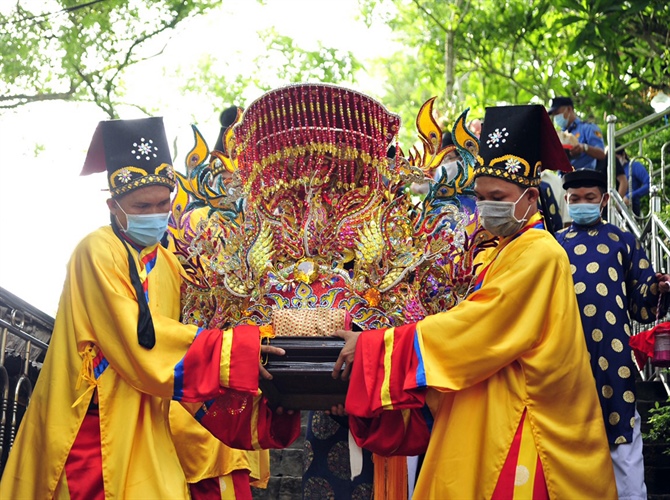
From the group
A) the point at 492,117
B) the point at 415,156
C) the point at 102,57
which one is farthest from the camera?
the point at 102,57

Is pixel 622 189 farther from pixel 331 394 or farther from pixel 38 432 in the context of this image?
pixel 38 432

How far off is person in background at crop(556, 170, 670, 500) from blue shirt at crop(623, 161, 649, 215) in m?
4.41

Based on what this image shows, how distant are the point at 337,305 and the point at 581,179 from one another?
2173 millimetres

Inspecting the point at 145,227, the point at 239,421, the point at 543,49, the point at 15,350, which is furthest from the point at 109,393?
the point at 543,49

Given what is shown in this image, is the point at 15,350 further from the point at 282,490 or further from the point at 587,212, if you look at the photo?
the point at 587,212

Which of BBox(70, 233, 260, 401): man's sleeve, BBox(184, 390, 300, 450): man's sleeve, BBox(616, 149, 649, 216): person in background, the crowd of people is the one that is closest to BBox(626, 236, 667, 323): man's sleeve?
the crowd of people

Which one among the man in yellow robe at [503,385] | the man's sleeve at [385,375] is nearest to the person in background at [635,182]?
the man in yellow robe at [503,385]

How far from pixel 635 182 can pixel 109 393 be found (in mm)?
7563

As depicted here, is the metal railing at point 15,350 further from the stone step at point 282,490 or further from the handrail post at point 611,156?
the handrail post at point 611,156

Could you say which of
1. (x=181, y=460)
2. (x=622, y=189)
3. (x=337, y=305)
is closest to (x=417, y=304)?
(x=337, y=305)

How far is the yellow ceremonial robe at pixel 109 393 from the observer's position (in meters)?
5.59

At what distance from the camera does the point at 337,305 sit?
19.2ft

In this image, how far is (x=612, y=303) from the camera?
676 cm

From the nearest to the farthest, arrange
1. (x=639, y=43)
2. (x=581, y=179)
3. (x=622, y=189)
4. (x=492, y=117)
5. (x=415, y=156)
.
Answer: (x=492, y=117) → (x=415, y=156) → (x=581, y=179) → (x=622, y=189) → (x=639, y=43)
